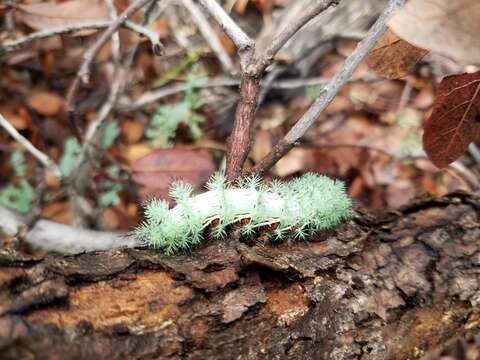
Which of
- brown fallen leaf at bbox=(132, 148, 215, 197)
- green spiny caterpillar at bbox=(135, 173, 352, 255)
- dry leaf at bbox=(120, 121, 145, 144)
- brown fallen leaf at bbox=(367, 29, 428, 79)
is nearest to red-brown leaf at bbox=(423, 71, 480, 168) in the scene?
brown fallen leaf at bbox=(367, 29, 428, 79)

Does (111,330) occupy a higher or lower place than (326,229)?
lower

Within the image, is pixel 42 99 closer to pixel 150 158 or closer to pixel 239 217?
pixel 150 158

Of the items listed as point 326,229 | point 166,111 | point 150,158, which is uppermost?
point 166,111

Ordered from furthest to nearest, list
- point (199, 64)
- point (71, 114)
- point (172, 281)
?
point (199, 64) → point (71, 114) → point (172, 281)

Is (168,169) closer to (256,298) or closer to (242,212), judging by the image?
(242,212)

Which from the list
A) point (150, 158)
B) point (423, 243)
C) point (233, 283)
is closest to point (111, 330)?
point (233, 283)

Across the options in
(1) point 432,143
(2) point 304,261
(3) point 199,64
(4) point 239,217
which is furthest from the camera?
(3) point 199,64

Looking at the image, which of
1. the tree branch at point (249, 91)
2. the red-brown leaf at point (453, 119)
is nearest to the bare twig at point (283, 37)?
the tree branch at point (249, 91)

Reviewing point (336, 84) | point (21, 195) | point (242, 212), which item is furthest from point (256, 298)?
point (21, 195)
